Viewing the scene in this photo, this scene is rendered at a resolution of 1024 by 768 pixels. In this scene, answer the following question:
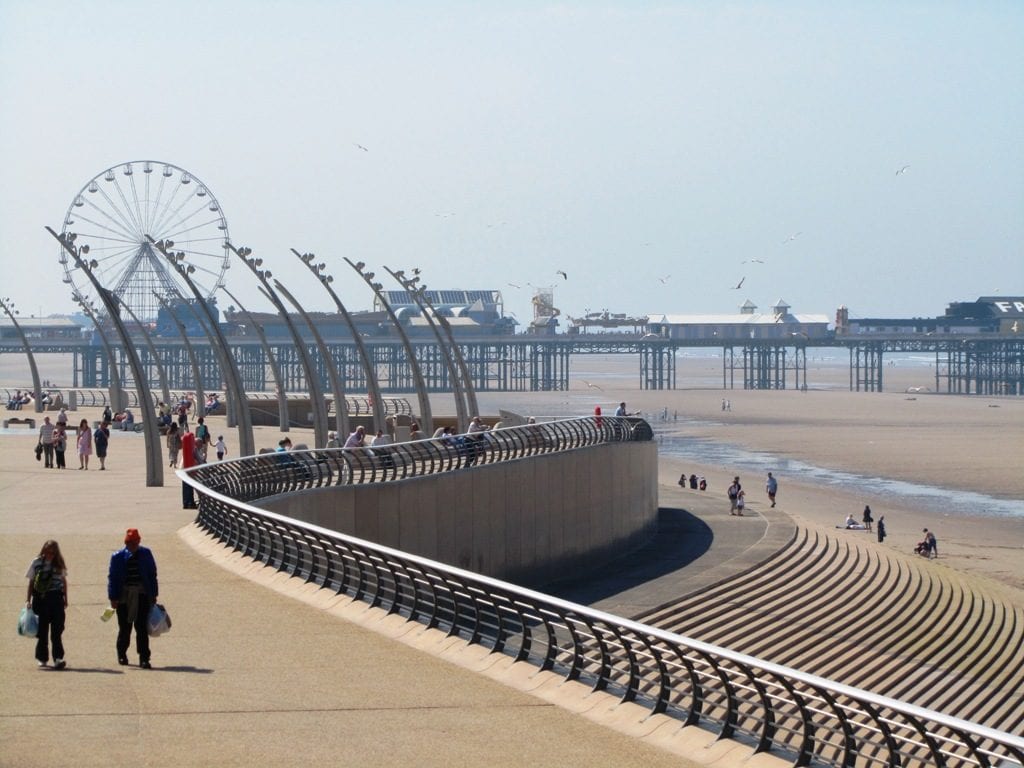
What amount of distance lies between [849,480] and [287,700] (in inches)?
1855

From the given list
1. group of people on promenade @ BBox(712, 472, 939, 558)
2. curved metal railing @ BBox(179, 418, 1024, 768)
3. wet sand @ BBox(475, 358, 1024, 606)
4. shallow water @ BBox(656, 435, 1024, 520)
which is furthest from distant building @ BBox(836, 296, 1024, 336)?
curved metal railing @ BBox(179, 418, 1024, 768)

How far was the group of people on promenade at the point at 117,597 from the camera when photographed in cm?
1009

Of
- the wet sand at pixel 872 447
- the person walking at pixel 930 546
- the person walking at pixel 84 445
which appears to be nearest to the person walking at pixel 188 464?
the person walking at pixel 84 445

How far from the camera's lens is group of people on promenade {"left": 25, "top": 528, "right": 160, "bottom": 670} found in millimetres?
10094

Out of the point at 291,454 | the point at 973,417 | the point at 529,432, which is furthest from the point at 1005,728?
the point at 973,417

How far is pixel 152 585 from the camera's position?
1034 centimetres

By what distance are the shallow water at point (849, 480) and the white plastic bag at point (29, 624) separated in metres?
38.1

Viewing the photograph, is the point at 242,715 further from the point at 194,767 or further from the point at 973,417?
the point at 973,417

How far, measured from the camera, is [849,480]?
180 feet

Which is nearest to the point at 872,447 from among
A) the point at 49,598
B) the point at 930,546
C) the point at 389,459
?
the point at 930,546

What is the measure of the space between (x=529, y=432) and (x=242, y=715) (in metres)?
19.9

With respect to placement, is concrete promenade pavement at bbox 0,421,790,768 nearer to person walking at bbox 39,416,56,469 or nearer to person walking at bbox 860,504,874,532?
person walking at bbox 39,416,56,469

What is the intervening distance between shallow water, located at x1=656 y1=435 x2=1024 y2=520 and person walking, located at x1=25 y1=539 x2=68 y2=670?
3794 centimetres

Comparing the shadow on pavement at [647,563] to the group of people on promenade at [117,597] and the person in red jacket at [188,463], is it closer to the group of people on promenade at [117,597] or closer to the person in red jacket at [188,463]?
the person in red jacket at [188,463]
